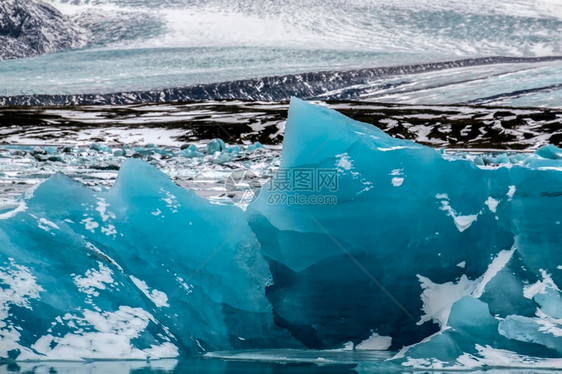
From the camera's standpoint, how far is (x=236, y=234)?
21.2 feet

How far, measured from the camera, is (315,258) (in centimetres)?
618

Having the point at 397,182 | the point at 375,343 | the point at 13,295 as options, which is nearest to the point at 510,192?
the point at 397,182

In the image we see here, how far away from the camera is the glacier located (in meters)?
5.63

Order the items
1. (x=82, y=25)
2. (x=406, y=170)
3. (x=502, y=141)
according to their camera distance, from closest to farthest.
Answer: (x=406, y=170) < (x=502, y=141) < (x=82, y=25)

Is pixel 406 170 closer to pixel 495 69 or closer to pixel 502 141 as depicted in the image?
pixel 502 141

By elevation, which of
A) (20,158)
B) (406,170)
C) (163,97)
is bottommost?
(163,97)

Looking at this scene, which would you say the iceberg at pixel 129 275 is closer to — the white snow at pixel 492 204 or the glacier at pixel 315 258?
the glacier at pixel 315 258

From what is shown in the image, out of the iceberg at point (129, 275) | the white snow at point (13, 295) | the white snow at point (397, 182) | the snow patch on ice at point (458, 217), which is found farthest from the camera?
the white snow at point (397, 182)

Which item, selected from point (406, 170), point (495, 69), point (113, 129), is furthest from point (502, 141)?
point (406, 170)

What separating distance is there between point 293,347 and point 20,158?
2341 cm

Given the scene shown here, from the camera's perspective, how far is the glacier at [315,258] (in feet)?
18.5

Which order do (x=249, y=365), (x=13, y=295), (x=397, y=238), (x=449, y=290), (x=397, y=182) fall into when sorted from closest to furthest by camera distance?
(x=249, y=365)
(x=13, y=295)
(x=449, y=290)
(x=397, y=238)
(x=397, y=182)

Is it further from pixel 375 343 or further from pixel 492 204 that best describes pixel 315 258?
pixel 492 204

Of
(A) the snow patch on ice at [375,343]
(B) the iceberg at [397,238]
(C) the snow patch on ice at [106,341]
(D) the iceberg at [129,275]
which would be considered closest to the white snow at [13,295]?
(D) the iceberg at [129,275]
